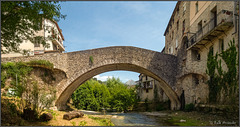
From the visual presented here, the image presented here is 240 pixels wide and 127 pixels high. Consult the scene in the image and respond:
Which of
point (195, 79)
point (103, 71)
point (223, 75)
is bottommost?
point (195, 79)

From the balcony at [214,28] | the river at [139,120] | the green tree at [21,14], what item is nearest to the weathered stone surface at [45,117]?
the green tree at [21,14]

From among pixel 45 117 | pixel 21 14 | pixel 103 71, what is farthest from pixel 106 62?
pixel 21 14

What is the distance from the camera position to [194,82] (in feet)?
50.6

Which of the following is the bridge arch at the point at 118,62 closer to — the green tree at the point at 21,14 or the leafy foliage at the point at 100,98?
the leafy foliage at the point at 100,98

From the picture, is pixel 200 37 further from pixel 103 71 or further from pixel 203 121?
pixel 103 71

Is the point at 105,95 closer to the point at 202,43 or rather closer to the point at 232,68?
the point at 202,43

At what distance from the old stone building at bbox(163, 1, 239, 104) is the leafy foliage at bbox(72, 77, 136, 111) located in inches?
343

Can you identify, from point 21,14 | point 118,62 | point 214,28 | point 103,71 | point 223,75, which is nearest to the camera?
point 21,14

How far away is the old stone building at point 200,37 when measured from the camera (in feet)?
34.8

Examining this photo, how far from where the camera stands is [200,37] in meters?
13.7

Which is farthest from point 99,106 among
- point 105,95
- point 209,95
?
point 209,95

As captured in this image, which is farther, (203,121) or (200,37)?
(200,37)

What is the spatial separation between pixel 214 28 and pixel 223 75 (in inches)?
116

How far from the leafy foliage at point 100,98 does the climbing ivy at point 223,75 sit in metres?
12.8
